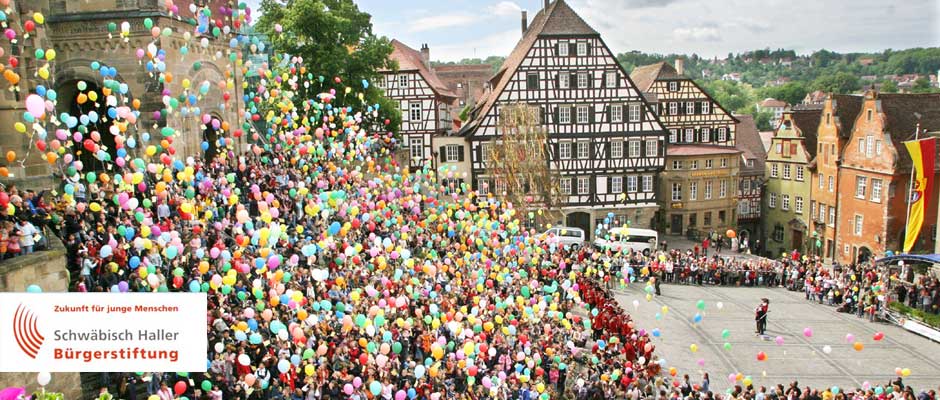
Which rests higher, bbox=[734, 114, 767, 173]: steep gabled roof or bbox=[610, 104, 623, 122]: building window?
bbox=[610, 104, 623, 122]: building window

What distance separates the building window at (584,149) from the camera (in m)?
40.0

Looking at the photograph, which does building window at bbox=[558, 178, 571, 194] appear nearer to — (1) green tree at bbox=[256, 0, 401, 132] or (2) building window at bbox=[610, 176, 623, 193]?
(2) building window at bbox=[610, 176, 623, 193]

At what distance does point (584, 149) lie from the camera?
4006cm

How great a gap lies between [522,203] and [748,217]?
19.9 metres

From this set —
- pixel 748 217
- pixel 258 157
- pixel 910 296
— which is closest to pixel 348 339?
pixel 258 157

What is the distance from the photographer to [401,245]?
63.0 feet

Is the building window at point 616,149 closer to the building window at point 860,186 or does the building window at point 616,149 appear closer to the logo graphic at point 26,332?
the building window at point 860,186

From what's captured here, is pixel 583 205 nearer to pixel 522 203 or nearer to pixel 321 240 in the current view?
pixel 522 203

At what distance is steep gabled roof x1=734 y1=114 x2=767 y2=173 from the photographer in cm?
4803

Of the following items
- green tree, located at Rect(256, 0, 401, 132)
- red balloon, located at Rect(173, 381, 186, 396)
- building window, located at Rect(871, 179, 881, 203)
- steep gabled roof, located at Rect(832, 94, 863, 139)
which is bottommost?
building window, located at Rect(871, 179, 881, 203)

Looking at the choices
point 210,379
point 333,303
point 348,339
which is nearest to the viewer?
point 210,379

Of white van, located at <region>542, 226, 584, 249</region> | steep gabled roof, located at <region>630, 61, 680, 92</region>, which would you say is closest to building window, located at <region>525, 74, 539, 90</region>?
white van, located at <region>542, 226, 584, 249</region>

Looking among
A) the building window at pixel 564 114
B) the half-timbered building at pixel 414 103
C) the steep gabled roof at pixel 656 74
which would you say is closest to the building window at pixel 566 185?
the building window at pixel 564 114

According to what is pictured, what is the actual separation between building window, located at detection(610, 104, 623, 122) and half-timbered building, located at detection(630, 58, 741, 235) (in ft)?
15.8
